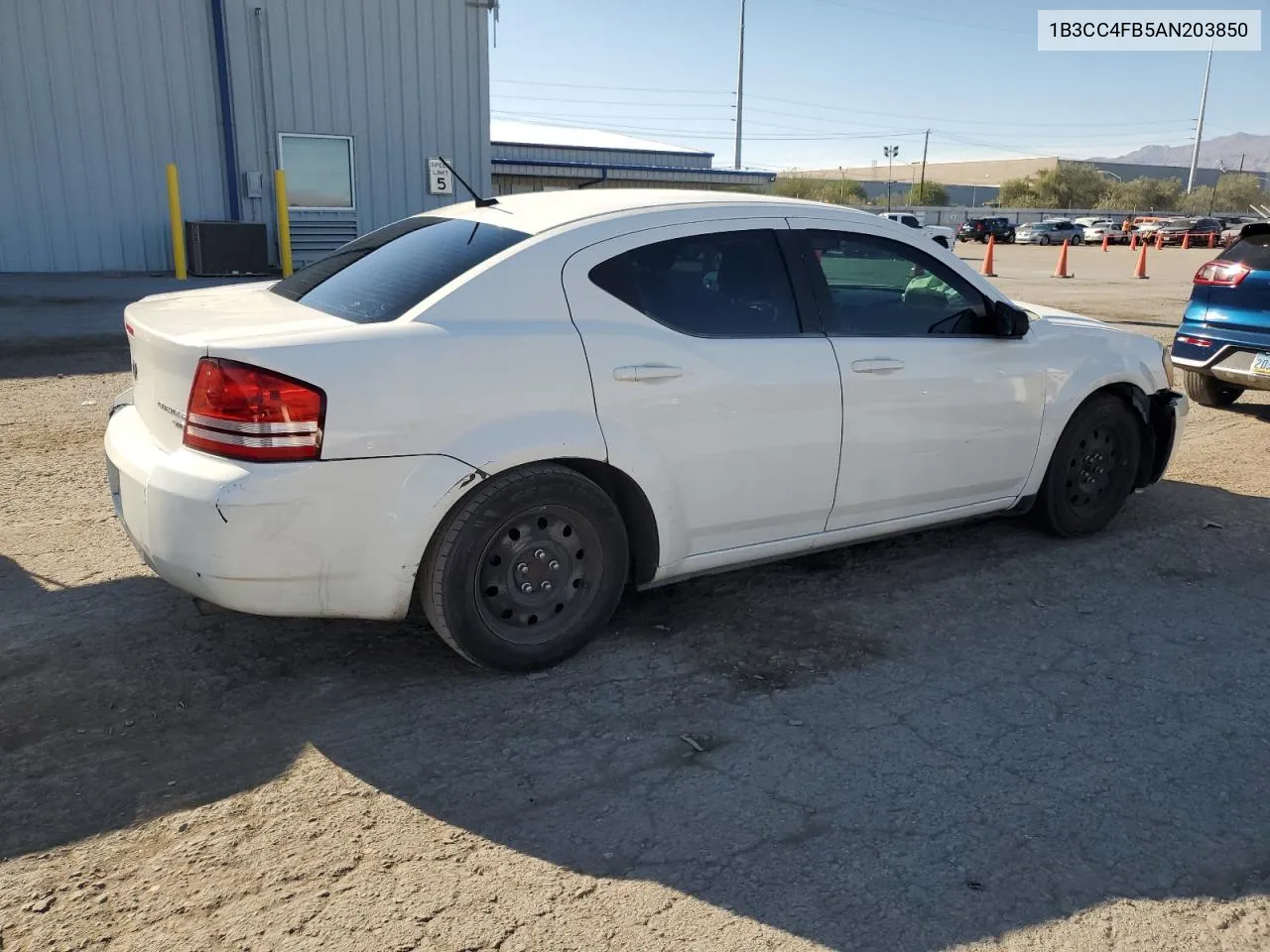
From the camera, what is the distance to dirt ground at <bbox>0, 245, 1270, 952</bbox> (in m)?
2.44

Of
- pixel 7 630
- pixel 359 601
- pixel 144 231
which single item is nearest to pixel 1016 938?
→ pixel 359 601

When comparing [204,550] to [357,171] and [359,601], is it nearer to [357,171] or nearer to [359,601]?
[359,601]

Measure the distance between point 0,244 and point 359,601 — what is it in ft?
52.2

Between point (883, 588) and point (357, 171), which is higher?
point (357, 171)

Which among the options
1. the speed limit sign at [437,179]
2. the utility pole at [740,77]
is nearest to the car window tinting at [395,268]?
the speed limit sign at [437,179]

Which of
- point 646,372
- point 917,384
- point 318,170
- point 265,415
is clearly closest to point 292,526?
point 265,415

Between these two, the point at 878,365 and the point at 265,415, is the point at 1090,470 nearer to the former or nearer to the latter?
the point at 878,365

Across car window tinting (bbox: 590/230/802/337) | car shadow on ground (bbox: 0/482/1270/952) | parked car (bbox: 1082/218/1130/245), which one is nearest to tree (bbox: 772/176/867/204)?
parked car (bbox: 1082/218/1130/245)

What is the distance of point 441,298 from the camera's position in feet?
11.1

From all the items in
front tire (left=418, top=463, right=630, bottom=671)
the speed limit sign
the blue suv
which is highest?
the speed limit sign

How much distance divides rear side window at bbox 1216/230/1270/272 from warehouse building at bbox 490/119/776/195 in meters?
19.1

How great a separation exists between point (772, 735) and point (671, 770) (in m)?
0.39

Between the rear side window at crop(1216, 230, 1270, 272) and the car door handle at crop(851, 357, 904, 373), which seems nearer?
the car door handle at crop(851, 357, 904, 373)

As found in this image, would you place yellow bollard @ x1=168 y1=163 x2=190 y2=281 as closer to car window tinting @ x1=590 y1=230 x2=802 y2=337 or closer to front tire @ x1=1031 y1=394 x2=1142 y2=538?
car window tinting @ x1=590 y1=230 x2=802 y2=337
